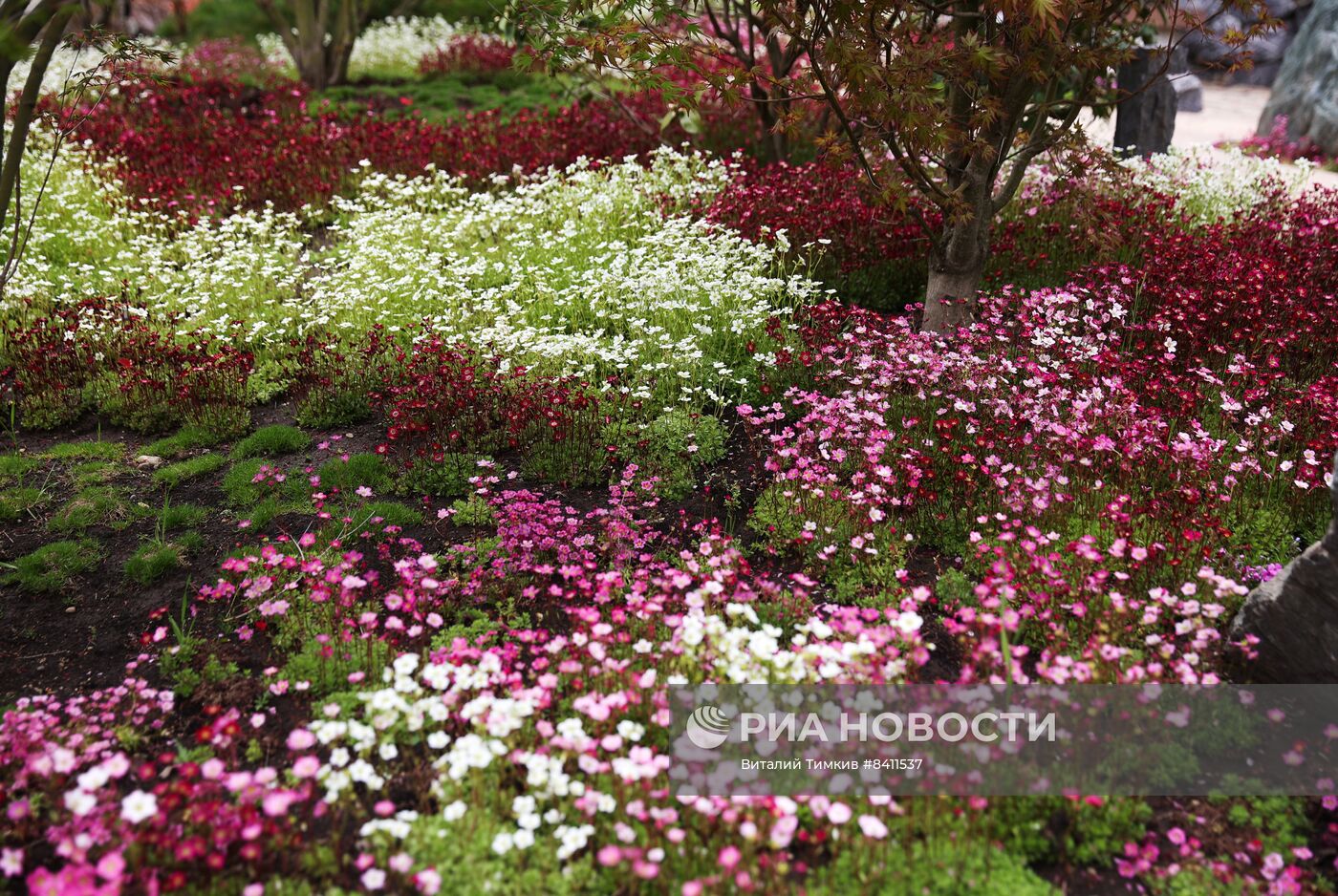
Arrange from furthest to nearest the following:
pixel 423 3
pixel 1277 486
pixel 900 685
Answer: pixel 423 3, pixel 1277 486, pixel 900 685

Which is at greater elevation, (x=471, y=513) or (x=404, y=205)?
(x=404, y=205)

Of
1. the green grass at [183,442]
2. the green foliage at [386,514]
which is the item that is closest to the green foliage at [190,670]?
the green foliage at [386,514]

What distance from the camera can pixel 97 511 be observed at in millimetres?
5207

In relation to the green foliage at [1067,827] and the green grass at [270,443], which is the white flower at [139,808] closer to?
the green foliage at [1067,827]

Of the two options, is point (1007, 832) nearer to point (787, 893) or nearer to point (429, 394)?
point (787, 893)

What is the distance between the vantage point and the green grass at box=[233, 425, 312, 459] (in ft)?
19.4

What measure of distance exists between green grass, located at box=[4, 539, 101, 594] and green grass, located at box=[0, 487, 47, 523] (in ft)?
1.75

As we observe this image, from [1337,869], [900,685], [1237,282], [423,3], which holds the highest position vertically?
[423,3]

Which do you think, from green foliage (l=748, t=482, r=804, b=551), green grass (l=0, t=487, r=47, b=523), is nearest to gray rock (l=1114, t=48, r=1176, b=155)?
green foliage (l=748, t=482, r=804, b=551)

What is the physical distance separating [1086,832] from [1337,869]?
31.6 inches

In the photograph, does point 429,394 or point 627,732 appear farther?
point 429,394

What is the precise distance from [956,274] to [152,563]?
5.51m

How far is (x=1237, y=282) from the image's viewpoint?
6375mm

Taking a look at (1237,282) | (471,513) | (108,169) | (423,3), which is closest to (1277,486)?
(1237,282)
